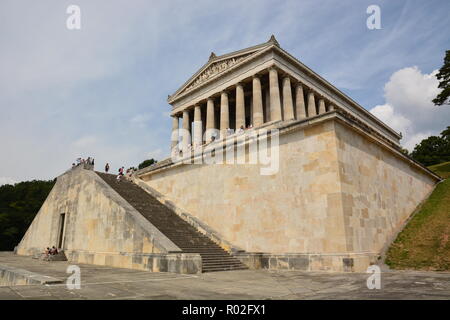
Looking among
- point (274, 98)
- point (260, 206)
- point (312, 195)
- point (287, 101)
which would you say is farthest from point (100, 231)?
point (287, 101)

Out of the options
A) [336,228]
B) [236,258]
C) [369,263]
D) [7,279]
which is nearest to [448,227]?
[369,263]

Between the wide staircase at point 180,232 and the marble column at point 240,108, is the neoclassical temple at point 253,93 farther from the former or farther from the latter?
the wide staircase at point 180,232

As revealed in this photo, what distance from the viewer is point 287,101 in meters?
34.0

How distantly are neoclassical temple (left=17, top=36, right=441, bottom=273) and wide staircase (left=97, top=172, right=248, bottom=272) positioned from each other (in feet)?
0.30

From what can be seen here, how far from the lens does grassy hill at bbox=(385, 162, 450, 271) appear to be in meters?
12.5

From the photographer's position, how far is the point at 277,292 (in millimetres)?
7484

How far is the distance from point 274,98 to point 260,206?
18929 mm

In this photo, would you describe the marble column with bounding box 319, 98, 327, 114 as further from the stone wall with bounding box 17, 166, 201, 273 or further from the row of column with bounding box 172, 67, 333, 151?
the stone wall with bounding box 17, 166, 201, 273

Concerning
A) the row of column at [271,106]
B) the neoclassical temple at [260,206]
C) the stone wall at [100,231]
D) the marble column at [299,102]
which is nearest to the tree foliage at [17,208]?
the stone wall at [100,231]

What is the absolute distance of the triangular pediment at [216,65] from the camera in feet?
119

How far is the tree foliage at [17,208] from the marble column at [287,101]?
166ft

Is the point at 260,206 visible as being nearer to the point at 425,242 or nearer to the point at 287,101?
the point at 425,242
